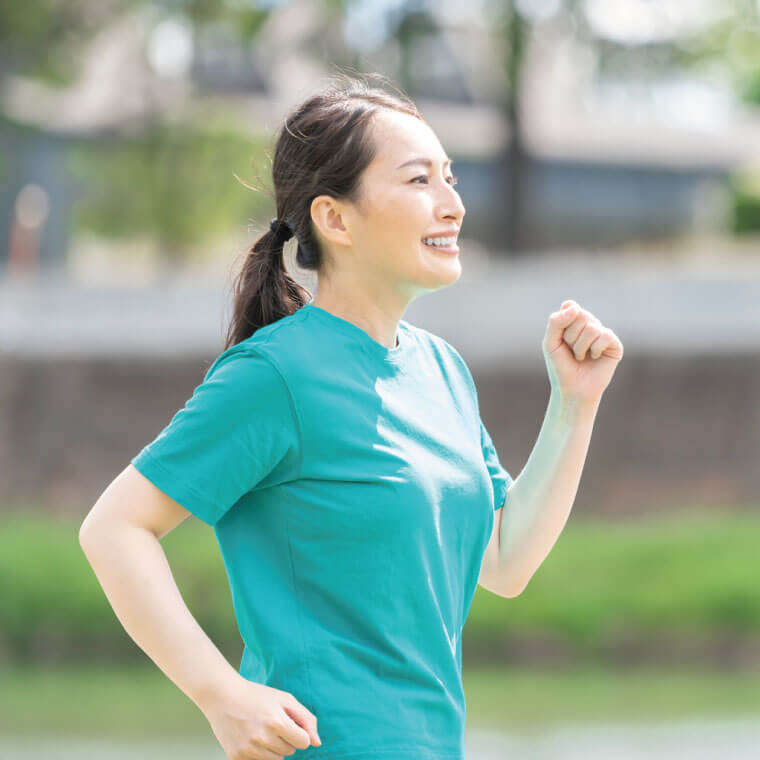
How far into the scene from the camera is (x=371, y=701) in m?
1.52

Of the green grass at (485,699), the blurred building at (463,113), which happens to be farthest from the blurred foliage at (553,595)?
the blurred building at (463,113)

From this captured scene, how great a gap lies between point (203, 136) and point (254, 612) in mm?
15477

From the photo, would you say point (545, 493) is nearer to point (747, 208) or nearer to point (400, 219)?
point (400, 219)

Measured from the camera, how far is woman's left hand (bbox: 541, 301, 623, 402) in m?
1.77

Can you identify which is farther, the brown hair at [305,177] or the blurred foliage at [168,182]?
the blurred foliage at [168,182]

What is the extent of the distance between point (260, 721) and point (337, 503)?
246mm

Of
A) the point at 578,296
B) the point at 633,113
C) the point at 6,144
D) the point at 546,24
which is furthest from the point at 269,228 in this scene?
the point at 633,113

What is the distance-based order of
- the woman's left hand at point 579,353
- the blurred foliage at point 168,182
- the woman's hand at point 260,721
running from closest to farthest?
the woman's hand at point 260,721, the woman's left hand at point 579,353, the blurred foliage at point 168,182

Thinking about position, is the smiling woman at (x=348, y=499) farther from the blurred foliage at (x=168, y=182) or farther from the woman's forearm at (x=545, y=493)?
the blurred foliage at (x=168, y=182)

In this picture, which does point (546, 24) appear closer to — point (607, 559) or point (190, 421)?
point (607, 559)

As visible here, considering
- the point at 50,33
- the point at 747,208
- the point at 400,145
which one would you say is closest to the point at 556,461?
the point at 400,145

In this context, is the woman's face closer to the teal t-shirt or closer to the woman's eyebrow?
the woman's eyebrow

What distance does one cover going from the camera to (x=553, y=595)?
10031 millimetres

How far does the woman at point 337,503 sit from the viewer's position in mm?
1504
